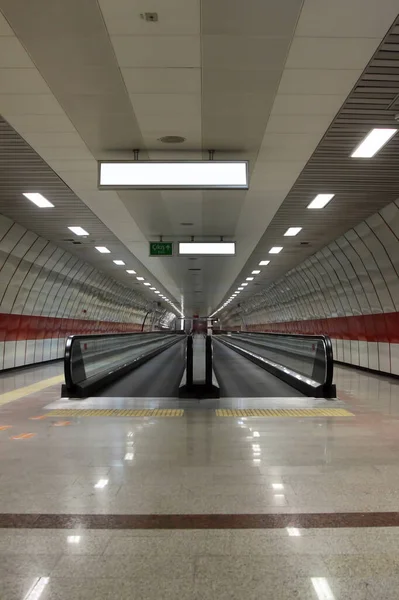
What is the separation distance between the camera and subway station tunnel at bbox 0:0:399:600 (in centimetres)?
311

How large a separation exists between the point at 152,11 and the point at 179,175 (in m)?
2.48

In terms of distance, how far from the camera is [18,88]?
18.1ft

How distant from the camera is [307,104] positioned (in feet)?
19.4

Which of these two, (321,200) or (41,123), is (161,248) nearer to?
(321,200)

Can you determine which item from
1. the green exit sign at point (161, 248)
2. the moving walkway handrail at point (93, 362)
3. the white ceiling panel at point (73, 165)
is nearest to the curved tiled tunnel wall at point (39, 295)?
the moving walkway handrail at point (93, 362)

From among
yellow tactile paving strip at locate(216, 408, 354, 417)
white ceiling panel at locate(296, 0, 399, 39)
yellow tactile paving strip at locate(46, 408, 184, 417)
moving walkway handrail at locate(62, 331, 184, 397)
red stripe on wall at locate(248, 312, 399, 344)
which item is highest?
white ceiling panel at locate(296, 0, 399, 39)

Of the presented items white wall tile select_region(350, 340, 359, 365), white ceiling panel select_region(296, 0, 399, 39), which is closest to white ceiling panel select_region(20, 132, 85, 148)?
white ceiling panel select_region(296, 0, 399, 39)

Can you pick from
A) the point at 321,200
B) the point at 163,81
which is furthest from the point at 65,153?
the point at 321,200

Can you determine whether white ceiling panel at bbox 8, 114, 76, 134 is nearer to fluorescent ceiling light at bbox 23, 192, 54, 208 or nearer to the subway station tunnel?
the subway station tunnel

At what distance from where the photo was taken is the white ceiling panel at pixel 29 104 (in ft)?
18.7

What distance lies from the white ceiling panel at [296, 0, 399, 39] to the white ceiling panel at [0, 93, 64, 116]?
3.07 metres

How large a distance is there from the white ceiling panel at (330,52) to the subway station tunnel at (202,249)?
0.02 meters

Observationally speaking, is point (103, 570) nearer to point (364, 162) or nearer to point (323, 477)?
point (323, 477)

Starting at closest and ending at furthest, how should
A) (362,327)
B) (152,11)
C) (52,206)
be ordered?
(152,11) → (52,206) → (362,327)
